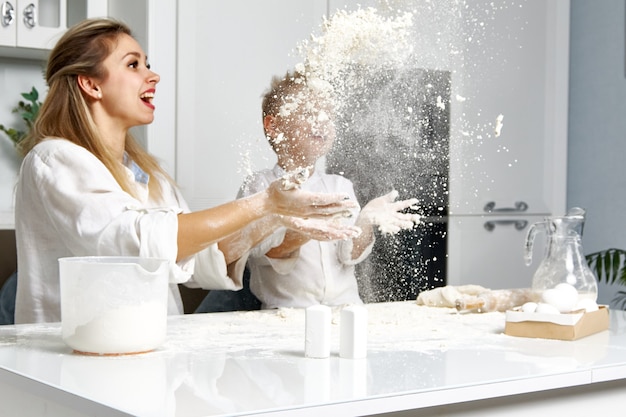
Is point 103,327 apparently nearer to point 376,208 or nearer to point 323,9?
point 376,208

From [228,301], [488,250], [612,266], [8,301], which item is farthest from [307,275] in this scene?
[612,266]

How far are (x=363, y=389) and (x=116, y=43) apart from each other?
133 cm

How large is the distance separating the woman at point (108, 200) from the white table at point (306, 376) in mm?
201

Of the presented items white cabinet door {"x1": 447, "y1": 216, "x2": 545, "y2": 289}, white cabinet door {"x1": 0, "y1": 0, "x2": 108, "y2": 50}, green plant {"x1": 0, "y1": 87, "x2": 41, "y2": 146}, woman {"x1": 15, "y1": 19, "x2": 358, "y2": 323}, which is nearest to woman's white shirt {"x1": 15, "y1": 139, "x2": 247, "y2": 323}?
woman {"x1": 15, "y1": 19, "x2": 358, "y2": 323}

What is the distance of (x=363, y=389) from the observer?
1052 mm

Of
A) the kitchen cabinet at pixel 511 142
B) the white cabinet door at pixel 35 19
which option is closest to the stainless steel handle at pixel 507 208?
the kitchen cabinet at pixel 511 142

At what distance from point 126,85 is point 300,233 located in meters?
0.53

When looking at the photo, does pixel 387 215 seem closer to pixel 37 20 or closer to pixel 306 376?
pixel 306 376

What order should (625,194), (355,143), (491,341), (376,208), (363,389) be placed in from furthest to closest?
(625,194), (355,143), (376,208), (491,341), (363,389)

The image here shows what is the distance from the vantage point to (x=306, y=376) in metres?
1.13

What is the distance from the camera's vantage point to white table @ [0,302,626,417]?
100 cm

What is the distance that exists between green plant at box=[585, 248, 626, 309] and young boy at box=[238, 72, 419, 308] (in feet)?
4.01

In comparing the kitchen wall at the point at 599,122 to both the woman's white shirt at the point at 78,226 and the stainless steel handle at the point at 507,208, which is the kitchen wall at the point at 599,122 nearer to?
the stainless steel handle at the point at 507,208

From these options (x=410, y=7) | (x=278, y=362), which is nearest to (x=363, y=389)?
(x=278, y=362)
